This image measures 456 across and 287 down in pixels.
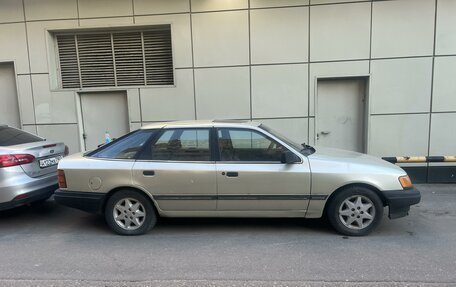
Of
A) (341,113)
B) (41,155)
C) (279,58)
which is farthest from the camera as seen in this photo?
(341,113)

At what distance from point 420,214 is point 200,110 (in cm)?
466

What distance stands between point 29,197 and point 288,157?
12.0 ft

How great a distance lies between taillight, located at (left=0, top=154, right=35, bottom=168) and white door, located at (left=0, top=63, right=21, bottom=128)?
390 centimetres

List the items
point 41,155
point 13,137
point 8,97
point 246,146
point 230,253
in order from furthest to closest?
point 8,97 → point 13,137 → point 41,155 → point 246,146 → point 230,253

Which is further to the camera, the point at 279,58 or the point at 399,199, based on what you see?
the point at 279,58

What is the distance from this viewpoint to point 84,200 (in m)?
4.57

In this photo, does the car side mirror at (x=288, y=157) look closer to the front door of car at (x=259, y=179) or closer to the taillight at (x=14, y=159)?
the front door of car at (x=259, y=179)

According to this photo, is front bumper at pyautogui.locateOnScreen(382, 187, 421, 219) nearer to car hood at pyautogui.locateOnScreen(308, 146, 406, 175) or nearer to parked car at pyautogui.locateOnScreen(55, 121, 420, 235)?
parked car at pyautogui.locateOnScreen(55, 121, 420, 235)

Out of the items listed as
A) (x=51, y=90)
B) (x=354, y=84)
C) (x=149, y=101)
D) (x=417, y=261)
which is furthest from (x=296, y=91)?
(x=51, y=90)

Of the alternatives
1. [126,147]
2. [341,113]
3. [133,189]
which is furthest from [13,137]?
[341,113]

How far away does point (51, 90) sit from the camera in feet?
25.9

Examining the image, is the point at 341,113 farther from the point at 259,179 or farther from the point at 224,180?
the point at 224,180

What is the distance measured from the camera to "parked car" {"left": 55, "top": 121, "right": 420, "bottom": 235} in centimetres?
432

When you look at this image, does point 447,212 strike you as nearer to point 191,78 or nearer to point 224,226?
point 224,226
